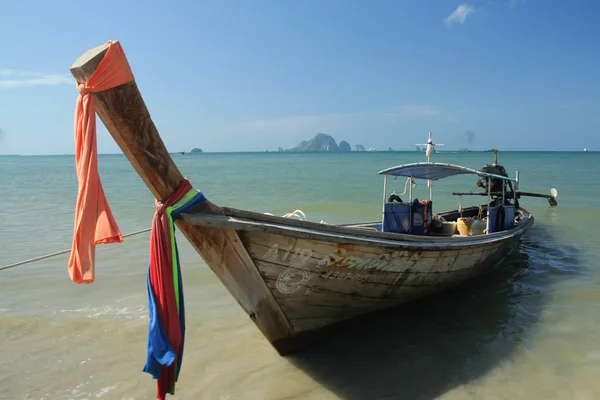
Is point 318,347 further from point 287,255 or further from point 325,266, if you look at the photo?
point 287,255

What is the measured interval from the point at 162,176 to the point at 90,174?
0.52m

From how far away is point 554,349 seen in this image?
17.1ft

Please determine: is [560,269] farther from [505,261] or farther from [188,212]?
[188,212]

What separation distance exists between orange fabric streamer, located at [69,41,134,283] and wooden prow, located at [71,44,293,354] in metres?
0.05

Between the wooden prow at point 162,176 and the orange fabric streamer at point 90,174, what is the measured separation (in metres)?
0.05

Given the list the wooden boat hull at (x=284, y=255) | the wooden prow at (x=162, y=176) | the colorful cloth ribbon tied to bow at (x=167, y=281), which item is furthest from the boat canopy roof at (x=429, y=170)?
the colorful cloth ribbon tied to bow at (x=167, y=281)

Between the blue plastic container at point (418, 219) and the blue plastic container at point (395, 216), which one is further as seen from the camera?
the blue plastic container at point (418, 219)

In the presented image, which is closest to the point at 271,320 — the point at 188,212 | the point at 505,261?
the point at 188,212

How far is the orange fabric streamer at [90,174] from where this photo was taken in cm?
272

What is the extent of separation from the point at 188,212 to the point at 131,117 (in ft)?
2.93

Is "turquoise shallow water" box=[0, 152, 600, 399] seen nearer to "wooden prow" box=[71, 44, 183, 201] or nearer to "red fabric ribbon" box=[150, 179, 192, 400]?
"red fabric ribbon" box=[150, 179, 192, 400]

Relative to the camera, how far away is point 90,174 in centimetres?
285

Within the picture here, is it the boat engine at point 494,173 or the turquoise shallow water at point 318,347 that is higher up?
the boat engine at point 494,173

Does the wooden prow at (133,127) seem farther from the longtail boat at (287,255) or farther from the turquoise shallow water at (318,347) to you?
the turquoise shallow water at (318,347)
